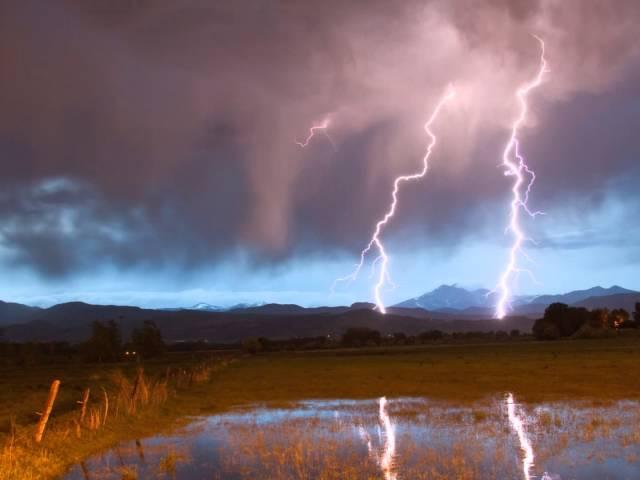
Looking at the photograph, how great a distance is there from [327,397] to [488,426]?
46.5ft

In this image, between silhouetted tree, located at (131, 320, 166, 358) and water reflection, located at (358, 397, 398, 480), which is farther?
silhouetted tree, located at (131, 320, 166, 358)

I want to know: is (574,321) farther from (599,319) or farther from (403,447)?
(403,447)

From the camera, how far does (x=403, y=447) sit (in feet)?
59.9

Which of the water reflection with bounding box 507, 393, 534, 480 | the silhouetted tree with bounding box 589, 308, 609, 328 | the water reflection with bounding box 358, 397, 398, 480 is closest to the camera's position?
the water reflection with bounding box 507, 393, 534, 480

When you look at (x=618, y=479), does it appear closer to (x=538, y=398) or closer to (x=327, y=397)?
(x=538, y=398)

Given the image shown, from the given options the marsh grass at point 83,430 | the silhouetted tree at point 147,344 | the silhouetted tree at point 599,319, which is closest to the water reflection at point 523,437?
the marsh grass at point 83,430

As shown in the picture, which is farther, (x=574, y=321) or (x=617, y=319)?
(x=617, y=319)

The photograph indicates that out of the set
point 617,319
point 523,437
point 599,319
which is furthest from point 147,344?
point 523,437

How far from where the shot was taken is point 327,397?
34125 millimetres

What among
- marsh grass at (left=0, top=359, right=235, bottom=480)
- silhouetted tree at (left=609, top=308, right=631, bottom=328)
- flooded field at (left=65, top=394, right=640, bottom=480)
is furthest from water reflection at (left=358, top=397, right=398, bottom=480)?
silhouetted tree at (left=609, top=308, right=631, bottom=328)

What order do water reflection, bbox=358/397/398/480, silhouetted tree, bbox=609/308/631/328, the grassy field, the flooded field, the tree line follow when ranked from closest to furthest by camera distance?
the flooded field < water reflection, bbox=358/397/398/480 < the grassy field < the tree line < silhouetted tree, bbox=609/308/631/328

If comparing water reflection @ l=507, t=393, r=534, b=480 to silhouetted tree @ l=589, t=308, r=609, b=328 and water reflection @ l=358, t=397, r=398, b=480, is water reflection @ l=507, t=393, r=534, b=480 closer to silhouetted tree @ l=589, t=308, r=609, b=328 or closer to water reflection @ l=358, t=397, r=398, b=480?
water reflection @ l=358, t=397, r=398, b=480

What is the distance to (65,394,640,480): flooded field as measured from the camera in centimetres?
1508

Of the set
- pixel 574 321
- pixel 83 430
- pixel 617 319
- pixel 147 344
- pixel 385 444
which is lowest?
pixel 147 344
